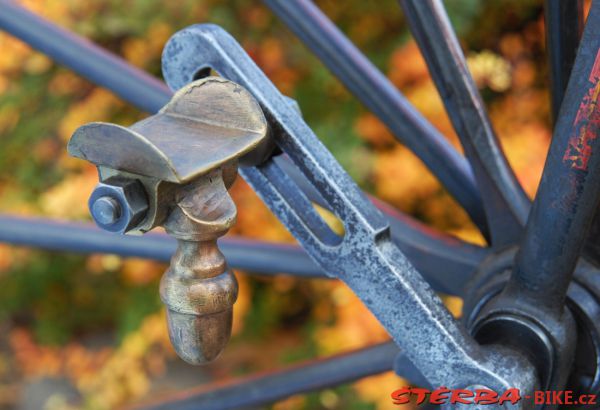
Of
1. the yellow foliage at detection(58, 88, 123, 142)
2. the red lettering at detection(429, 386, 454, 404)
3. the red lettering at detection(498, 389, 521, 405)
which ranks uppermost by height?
the red lettering at detection(498, 389, 521, 405)

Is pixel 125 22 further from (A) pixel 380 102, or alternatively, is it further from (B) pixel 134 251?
(A) pixel 380 102

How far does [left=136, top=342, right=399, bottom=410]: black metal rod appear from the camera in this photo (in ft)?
4.56

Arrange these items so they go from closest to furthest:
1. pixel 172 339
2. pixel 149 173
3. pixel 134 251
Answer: pixel 149 173 → pixel 172 339 → pixel 134 251

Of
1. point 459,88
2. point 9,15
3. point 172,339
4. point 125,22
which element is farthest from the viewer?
point 125,22

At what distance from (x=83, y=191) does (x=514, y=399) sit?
2.19 metres

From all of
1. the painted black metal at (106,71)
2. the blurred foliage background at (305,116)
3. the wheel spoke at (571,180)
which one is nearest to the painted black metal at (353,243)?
the wheel spoke at (571,180)

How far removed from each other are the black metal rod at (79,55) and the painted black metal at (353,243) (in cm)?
43

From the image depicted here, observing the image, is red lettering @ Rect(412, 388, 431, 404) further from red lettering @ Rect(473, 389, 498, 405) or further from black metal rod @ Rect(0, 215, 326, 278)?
black metal rod @ Rect(0, 215, 326, 278)

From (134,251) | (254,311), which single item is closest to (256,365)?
(254,311)

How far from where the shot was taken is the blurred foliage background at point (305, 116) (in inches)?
106

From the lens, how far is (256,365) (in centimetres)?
364

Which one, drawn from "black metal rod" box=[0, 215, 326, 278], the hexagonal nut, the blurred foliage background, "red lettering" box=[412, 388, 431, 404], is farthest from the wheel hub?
the blurred foliage background

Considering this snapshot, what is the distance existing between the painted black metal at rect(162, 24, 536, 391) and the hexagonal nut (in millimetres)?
216

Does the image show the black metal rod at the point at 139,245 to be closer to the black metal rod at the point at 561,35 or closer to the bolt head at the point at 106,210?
the black metal rod at the point at 561,35
